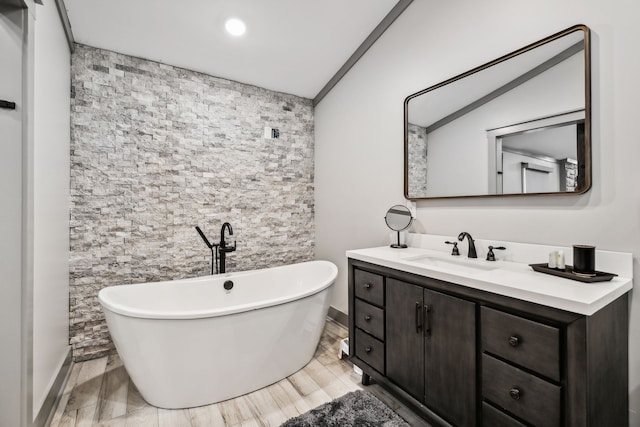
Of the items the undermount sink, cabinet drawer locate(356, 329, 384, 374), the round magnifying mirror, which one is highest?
the round magnifying mirror

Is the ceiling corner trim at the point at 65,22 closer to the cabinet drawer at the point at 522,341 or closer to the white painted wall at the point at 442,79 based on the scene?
the white painted wall at the point at 442,79

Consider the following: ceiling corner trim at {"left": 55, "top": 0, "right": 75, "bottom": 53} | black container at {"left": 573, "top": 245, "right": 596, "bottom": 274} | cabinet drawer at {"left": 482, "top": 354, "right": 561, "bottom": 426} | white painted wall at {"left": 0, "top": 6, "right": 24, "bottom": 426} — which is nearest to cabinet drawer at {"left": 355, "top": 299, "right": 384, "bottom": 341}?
cabinet drawer at {"left": 482, "top": 354, "right": 561, "bottom": 426}

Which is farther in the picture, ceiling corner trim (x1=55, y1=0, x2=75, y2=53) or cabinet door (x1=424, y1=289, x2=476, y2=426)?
ceiling corner trim (x1=55, y1=0, x2=75, y2=53)

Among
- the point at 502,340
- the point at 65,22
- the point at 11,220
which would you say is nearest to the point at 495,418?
the point at 502,340

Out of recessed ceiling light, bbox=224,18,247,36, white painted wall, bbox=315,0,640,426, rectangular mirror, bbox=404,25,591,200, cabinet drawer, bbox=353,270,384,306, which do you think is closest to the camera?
white painted wall, bbox=315,0,640,426

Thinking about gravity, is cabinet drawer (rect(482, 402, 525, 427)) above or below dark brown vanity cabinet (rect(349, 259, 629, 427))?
below

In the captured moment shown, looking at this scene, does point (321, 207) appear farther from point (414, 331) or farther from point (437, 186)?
point (414, 331)

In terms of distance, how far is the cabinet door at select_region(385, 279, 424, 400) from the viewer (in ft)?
4.72

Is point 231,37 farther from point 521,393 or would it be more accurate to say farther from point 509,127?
point 521,393

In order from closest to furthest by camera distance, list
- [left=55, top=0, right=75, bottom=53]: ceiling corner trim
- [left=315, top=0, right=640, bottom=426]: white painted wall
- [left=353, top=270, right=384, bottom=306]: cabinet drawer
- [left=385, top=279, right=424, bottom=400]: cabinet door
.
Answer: [left=315, top=0, right=640, bottom=426]: white painted wall < [left=385, top=279, right=424, bottom=400]: cabinet door < [left=353, top=270, right=384, bottom=306]: cabinet drawer < [left=55, top=0, right=75, bottom=53]: ceiling corner trim

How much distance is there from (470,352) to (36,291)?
218cm

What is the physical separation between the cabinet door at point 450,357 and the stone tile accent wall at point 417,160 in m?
0.92

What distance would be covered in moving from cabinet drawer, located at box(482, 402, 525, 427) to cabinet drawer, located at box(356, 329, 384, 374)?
603 mm

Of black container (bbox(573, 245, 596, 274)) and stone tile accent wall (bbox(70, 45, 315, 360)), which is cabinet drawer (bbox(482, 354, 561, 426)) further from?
stone tile accent wall (bbox(70, 45, 315, 360))
